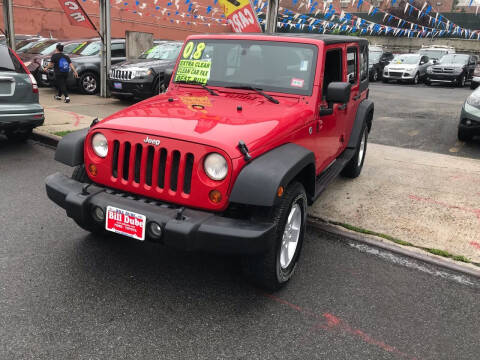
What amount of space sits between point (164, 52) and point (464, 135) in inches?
325

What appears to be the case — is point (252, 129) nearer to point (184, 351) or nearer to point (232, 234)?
point (232, 234)

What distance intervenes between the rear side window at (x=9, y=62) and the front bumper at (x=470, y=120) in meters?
7.73

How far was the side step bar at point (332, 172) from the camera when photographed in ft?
13.2

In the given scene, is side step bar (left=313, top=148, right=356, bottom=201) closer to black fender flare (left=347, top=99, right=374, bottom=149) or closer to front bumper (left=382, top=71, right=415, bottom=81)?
black fender flare (left=347, top=99, right=374, bottom=149)

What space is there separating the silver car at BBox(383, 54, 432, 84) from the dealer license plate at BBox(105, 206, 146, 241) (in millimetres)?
20966

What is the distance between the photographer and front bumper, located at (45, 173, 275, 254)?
2627mm

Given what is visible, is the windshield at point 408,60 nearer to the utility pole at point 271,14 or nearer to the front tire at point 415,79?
the front tire at point 415,79

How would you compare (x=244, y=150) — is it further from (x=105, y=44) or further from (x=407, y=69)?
(x=407, y=69)

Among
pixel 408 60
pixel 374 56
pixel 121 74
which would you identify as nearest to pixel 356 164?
pixel 121 74

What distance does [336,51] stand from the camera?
14.3ft

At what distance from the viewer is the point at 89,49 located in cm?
1402

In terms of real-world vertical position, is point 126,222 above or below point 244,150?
below

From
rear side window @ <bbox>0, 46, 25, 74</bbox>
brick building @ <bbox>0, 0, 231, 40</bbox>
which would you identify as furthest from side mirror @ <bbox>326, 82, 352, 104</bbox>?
brick building @ <bbox>0, 0, 231, 40</bbox>

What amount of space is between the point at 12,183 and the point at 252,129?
3699 millimetres
